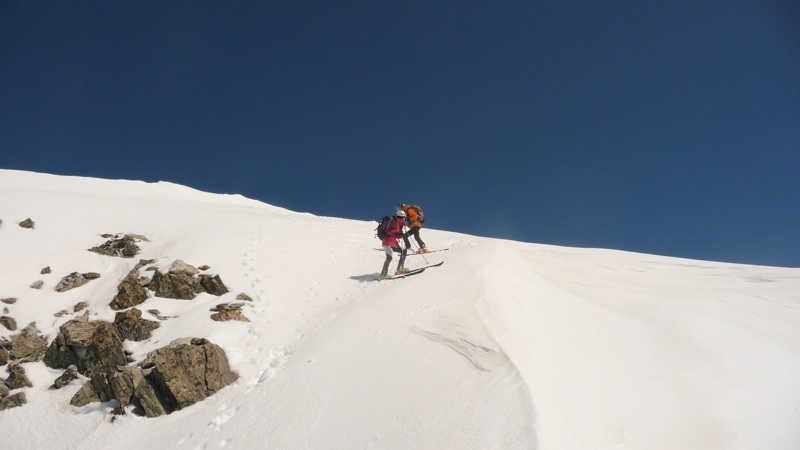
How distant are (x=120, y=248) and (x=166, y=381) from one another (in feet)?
25.6

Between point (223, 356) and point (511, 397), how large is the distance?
6143 millimetres

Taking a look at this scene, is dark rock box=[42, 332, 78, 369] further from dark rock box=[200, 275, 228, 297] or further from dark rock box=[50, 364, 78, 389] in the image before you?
dark rock box=[200, 275, 228, 297]

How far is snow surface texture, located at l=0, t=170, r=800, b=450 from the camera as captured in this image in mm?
5898

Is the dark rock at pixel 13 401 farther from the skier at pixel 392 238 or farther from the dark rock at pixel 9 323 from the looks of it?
the skier at pixel 392 238

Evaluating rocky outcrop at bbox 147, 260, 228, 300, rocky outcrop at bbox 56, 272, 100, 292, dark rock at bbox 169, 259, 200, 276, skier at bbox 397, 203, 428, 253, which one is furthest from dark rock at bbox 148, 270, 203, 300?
skier at bbox 397, 203, 428, 253

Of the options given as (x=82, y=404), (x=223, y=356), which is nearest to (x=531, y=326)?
(x=223, y=356)

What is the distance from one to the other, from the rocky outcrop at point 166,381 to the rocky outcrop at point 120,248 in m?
6.10

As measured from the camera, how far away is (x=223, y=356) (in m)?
8.77

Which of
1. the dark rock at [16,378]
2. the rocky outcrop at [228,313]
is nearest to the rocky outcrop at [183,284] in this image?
the rocky outcrop at [228,313]

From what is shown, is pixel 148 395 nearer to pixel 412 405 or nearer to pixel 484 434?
pixel 412 405

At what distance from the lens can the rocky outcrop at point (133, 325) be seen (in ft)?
32.0

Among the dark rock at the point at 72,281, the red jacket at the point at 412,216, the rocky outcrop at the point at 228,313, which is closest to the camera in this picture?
the rocky outcrop at the point at 228,313

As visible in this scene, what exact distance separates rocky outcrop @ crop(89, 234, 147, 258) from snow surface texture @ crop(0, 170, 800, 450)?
365 millimetres

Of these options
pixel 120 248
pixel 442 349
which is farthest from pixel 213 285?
pixel 442 349
